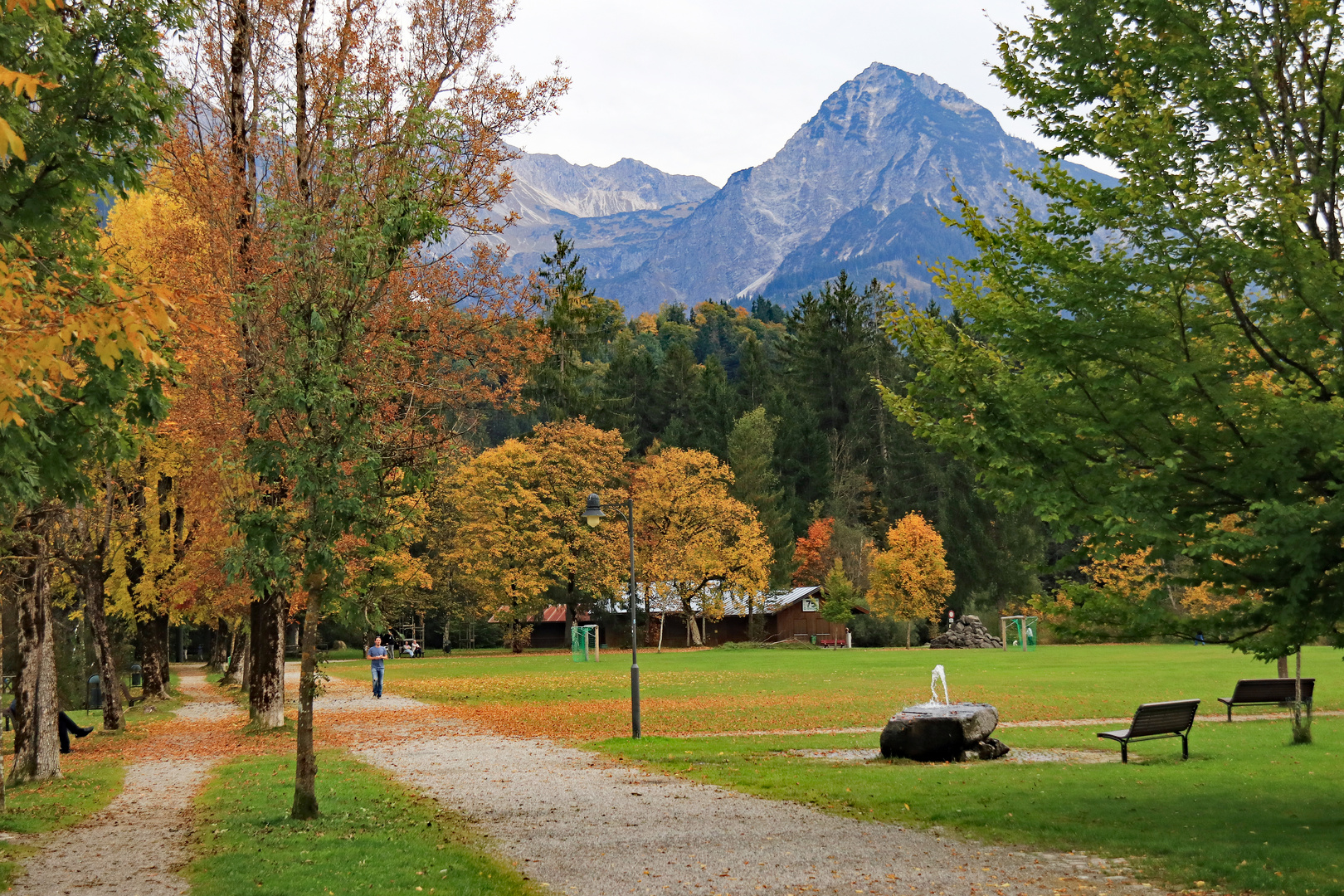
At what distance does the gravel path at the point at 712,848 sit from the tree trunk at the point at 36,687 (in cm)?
557

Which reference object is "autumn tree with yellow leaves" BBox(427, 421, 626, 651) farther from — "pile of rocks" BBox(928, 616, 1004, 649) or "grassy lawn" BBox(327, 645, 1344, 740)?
"pile of rocks" BBox(928, 616, 1004, 649)

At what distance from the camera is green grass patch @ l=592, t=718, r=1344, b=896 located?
8.34 m

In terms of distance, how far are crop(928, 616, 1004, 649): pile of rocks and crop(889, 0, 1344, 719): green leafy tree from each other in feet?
173

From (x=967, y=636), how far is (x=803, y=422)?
92.4 ft

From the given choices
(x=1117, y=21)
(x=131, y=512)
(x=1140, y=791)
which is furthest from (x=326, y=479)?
(x=131, y=512)

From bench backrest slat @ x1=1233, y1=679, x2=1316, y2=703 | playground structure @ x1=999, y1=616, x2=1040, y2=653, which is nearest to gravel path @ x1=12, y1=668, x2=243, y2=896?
bench backrest slat @ x1=1233, y1=679, x2=1316, y2=703

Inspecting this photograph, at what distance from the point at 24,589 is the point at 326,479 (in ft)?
23.6

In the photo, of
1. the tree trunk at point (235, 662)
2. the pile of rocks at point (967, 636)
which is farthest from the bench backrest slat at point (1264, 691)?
the pile of rocks at point (967, 636)

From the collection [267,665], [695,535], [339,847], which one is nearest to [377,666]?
[267,665]

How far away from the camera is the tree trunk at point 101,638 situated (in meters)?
19.7

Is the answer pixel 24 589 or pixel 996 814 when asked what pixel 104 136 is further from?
pixel 996 814

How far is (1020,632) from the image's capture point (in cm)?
6103

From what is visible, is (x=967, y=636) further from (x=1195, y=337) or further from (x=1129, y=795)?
(x=1195, y=337)

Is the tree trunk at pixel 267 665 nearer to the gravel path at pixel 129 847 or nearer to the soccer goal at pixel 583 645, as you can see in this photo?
the gravel path at pixel 129 847
